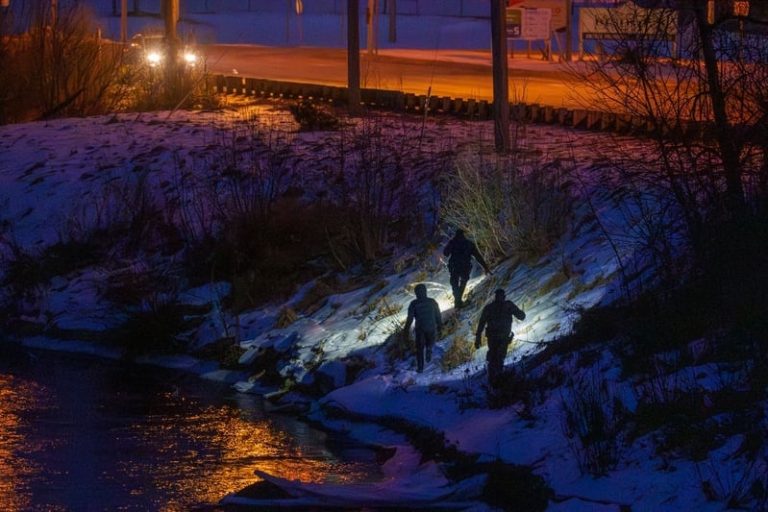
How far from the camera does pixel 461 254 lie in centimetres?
1608

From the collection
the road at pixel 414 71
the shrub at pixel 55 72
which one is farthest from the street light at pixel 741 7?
the shrub at pixel 55 72

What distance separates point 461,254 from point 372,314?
7.19 feet

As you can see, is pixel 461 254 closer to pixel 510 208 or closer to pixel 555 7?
pixel 510 208

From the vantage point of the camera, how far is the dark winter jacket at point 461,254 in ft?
52.7

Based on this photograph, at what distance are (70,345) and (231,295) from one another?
2458mm

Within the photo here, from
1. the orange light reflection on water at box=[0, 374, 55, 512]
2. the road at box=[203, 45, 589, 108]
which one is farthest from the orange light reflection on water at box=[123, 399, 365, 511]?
the road at box=[203, 45, 589, 108]

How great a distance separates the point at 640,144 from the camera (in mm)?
18531

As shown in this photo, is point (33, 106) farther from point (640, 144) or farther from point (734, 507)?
point (734, 507)

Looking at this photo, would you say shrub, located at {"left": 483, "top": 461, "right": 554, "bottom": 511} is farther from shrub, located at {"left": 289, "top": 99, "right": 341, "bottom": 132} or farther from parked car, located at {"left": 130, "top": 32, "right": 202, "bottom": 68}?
parked car, located at {"left": 130, "top": 32, "right": 202, "bottom": 68}

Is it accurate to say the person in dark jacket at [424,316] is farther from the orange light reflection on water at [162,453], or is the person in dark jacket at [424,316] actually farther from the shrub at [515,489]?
the shrub at [515,489]

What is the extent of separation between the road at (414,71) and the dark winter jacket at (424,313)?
1147 centimetres

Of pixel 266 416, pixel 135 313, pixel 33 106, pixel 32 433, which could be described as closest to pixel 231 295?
pixel 135 313

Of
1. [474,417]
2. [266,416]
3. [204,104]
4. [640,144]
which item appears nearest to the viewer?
[474,417]

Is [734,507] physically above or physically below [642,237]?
below
